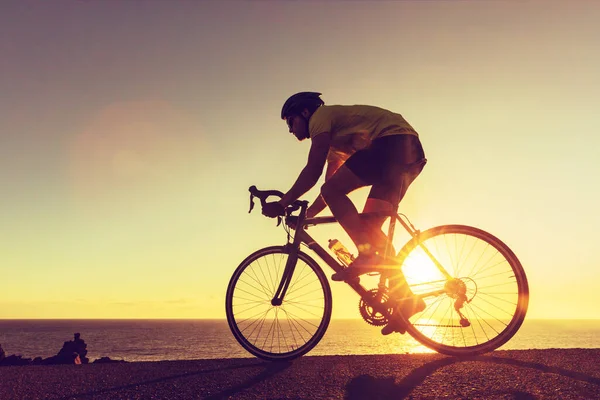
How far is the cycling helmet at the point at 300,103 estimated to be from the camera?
16.2 ft

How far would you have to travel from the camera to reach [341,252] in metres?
5.00

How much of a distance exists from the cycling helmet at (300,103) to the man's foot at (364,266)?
5.62 ft

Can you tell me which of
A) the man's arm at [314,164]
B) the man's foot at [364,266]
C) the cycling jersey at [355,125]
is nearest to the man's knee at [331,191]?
the man's arm at [314,164]

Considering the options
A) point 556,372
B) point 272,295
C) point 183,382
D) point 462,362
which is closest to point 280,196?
point 272,295

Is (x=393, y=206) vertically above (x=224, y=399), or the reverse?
(x=393, y=206)

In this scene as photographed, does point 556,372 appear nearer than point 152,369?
Yes

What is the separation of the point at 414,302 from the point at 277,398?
1.93 m

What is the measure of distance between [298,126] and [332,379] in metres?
2.64

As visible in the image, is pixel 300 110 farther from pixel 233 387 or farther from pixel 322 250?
pixel 233 387

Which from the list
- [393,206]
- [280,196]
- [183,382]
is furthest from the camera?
[280,196]

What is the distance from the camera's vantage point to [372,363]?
450 centimetres

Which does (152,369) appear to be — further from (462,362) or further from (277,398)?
(462,362)

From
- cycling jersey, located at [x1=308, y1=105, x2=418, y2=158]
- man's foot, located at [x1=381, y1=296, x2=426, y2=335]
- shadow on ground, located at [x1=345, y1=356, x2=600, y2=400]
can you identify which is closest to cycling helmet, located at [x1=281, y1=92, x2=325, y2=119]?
cycling jersey, located at [x1=308, y1=105, x2=418, y2=158]

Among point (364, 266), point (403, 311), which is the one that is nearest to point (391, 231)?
point (364, 266)
